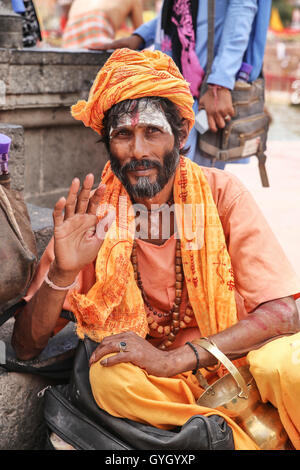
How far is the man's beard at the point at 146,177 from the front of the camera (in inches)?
93.7

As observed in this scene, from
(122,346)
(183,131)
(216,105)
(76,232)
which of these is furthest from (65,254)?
(216,105)

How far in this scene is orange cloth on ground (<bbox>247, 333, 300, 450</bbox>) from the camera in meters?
2.04

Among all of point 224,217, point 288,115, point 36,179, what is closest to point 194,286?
point 224,217

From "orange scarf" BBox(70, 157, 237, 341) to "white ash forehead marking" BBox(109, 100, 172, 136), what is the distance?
27cm

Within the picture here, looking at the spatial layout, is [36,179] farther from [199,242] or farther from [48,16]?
[48,16]

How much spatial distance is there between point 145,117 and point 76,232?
547 mm

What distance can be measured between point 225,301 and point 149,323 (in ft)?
1.07

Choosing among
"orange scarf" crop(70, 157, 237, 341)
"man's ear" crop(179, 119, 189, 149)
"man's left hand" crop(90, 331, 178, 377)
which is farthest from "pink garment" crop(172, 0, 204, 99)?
"man's left hand" crop(90, 331, 178, 377)

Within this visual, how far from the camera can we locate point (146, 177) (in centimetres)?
238

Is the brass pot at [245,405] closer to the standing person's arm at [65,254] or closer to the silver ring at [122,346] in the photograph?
the silver ring at [122,346]

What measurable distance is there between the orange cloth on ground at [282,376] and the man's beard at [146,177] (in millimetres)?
717

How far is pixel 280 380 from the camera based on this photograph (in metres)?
2.07

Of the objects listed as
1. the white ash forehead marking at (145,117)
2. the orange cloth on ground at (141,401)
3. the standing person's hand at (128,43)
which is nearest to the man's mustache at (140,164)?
the white ash forehead marking at (145,117)

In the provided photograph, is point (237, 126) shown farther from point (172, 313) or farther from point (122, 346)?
point (122, 346)
